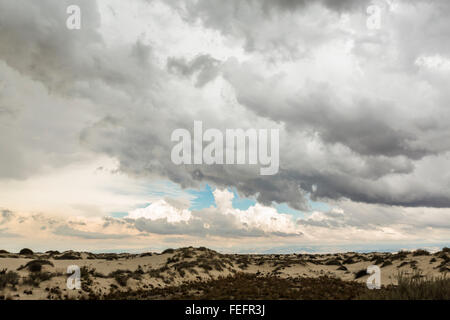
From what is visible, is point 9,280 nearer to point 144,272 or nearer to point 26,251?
point 144,272

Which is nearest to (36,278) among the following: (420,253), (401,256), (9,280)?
(9,280)

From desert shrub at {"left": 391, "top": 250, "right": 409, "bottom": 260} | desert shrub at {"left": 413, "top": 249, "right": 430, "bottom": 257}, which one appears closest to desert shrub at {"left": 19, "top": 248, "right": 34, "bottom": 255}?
desert shrub at {"left": 391, "top": 250, "right": 409, "bottom": 260}

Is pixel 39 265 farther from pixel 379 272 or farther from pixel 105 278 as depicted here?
pixel 379 272

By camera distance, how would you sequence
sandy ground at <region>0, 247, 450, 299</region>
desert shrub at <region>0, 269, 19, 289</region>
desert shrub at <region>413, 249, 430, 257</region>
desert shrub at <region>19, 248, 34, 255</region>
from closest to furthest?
desert shrub at <region>0, 269, 19, 289</region>, sandy ground at <region>0, 247, 450, 299</region>, desert shrub at <region>413, 249, 430, 257</region>, desert shrub at <region>19, 248, 34, 255</region>

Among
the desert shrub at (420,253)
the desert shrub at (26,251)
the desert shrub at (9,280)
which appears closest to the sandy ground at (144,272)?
the desert shrub at (420,253)

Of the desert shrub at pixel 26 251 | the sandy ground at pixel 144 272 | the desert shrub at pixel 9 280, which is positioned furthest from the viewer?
the desert shrub at pixel 26 251

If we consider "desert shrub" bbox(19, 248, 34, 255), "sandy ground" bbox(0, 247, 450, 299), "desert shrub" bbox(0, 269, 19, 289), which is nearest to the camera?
"desert shrub" bbox(0, 269, 19, 289)

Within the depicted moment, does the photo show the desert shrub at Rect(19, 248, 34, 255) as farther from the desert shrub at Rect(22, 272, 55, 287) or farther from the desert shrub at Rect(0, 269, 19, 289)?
the desert shrub at Rect(0, 269, 19, 289)

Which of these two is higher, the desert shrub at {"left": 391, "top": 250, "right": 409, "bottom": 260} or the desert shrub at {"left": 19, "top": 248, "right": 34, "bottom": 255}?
the desert shrub at {"left": 391, "top": 250, "right": 409, "bottom": 260}

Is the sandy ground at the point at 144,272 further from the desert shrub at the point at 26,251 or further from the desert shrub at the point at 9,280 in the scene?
the desert shrub at the point at 26,251
